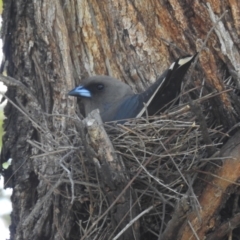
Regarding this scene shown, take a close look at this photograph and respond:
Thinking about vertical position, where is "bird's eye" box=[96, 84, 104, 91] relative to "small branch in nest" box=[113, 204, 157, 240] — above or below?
above

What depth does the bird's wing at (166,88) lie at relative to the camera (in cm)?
442

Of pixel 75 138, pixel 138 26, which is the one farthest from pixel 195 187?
pixel 138 26

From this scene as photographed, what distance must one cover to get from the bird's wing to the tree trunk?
13cm

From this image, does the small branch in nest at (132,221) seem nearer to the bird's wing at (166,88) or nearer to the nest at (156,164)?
the nest at (156,164)

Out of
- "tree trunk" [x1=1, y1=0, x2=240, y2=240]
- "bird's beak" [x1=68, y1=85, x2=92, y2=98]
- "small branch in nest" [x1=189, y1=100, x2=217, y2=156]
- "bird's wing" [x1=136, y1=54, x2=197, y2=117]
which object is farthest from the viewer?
"bird's beak" [x1=68, y1=85, x2=92, y2=98]

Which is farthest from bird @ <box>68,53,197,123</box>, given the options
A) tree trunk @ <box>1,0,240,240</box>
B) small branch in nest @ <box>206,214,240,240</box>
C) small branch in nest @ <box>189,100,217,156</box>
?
small branch in nest @ <box>206,214,240,240</box>

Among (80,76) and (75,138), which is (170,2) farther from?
(75,138)

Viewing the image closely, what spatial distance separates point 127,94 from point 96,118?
1.16m

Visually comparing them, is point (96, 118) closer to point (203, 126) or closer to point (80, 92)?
point (203, 126)

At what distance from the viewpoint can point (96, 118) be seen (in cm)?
415

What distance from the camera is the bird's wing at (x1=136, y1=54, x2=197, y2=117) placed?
14.5ft

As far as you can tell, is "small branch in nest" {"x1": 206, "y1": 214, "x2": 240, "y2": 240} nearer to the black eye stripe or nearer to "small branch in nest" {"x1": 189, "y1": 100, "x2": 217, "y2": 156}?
"small branch in nest" {"x1": 189, "y1": 100, "x2": 217, "y2": 156}

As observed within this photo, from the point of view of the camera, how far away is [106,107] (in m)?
5.50

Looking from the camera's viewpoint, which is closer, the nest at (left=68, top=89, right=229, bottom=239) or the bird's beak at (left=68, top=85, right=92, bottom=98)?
the nest at (left=68, top=89, right=229, bottom=239)
